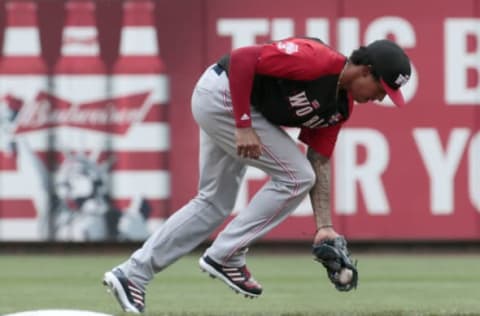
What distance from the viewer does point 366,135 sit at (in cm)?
1461

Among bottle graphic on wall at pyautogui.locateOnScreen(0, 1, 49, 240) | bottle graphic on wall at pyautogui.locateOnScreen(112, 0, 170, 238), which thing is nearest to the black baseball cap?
bottle graphic on wall at pyautogui.locateOnScreen(112, 0, 170, 238)

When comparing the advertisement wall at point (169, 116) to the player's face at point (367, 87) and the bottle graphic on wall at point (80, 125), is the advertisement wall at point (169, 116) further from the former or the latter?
the player's face at point (367, 87)

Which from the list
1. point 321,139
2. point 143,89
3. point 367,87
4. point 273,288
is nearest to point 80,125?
point 143,89

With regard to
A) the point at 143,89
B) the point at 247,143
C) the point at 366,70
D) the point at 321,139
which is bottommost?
the point at 143,89

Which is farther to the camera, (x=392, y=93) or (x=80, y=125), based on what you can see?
(x=80, y=125)

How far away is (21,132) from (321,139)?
7.43 meters

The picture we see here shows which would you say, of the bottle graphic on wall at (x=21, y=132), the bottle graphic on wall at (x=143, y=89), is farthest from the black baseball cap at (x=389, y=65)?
the bottle graphic on wall at (x=21, y=132)

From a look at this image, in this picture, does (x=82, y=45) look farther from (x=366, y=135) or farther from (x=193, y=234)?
(x=193, y=234)

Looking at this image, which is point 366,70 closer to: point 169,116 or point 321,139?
point 321,139

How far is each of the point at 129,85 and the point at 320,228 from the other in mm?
7301

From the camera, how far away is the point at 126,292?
7523 millimetres

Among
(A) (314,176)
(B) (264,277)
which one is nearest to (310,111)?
(A) (314,176)

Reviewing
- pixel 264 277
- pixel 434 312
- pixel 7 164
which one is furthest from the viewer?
pixel 7 164

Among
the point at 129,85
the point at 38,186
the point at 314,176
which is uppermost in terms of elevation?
the point at 314,176
